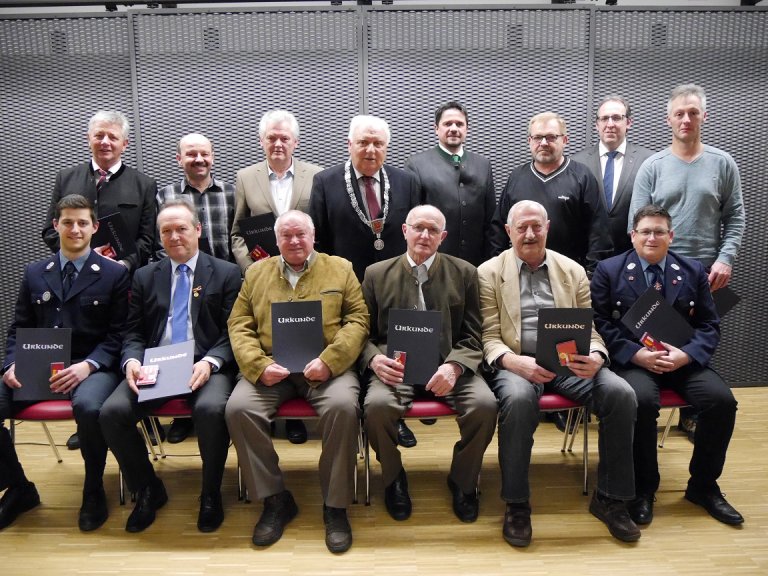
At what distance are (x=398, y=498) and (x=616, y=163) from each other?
2.58m

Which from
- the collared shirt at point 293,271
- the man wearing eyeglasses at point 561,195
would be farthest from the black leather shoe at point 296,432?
the man wearing eyeglasses at point 561,195

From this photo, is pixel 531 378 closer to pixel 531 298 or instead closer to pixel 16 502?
pixel 531 298

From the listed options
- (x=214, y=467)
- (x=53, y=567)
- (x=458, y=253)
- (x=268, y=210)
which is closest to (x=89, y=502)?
(x=53, y=567)

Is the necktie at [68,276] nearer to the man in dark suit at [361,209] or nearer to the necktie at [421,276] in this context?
the man in dark suit at [361,209]

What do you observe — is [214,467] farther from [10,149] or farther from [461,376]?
[10,149]

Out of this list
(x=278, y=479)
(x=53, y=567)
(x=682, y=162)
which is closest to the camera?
(x=53, y=567)

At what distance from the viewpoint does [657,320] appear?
9.95 ft

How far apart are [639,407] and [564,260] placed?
A: 0.83 m

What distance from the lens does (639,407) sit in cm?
296

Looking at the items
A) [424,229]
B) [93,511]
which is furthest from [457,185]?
[93,511]

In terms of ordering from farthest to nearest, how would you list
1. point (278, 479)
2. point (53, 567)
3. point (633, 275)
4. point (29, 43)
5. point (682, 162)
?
point (29, 43), point (682, 162), point (633, 275), point (278, 479), point (53, 567)

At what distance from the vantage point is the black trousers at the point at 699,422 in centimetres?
295

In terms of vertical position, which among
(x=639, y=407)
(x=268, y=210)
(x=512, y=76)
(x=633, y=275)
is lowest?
(x=639, y=407)

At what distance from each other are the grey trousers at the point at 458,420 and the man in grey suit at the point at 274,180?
1.27m
